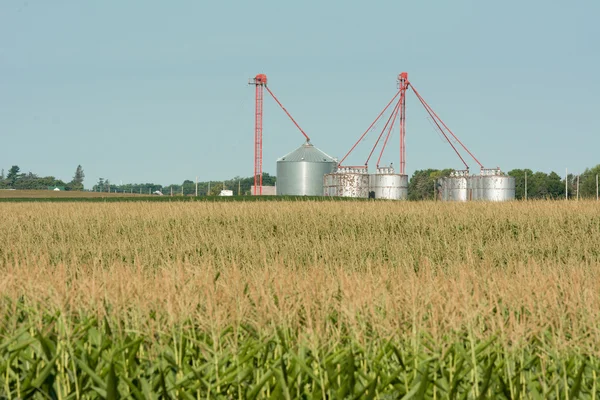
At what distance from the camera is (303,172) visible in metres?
73.5

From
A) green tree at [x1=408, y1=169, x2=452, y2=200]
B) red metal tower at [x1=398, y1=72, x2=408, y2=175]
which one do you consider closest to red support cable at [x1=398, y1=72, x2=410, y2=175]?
red metal tower at [x1=398, y1=72, x2=408, y2=175]

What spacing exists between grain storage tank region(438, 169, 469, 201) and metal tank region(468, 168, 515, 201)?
4.68ft

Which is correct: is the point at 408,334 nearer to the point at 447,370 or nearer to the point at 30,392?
the point at 447,370

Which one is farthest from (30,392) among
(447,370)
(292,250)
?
(292,250)

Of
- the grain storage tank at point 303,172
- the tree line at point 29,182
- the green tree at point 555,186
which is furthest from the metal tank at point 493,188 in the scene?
the tree line at point 29,182

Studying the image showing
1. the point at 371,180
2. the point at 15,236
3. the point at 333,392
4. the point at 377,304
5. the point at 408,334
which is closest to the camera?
the point at 333,392

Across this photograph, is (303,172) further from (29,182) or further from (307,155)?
(29,182)

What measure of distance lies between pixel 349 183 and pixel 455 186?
1302 cm

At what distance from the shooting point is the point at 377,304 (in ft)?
15.9

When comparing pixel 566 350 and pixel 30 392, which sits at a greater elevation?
pixel 566 350

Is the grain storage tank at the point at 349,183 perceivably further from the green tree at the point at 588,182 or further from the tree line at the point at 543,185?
the green tree at the point at 588,182

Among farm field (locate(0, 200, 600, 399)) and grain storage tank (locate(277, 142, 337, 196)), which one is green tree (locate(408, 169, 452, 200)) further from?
farm field (locate(0, 200, 600, 399))

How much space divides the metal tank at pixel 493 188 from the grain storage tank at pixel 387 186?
719 cm

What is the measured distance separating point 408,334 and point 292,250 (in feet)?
39.4
